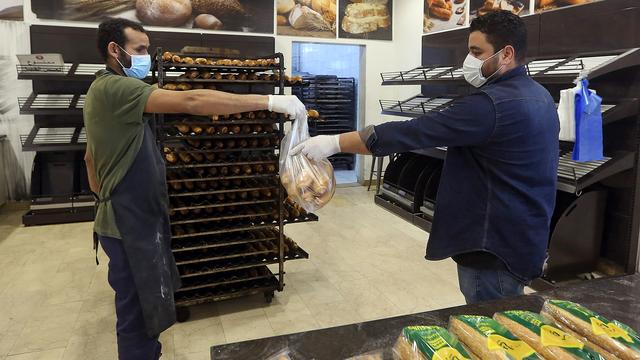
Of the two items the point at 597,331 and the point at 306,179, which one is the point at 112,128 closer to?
the point at 306,179

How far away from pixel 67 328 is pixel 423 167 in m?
4.31

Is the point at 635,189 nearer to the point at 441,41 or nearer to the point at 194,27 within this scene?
the point at 441,41

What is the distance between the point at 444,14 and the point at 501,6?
1.14 m

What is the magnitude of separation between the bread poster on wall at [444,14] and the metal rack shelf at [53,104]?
4.64 meters

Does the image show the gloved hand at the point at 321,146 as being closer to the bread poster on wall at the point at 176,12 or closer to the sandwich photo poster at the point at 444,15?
the sandwich photo poster at the point at 444,15

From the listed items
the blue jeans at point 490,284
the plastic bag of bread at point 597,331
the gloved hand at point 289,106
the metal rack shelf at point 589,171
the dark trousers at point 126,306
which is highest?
the gloved hand at point 289,106

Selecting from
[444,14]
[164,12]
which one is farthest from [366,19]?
[164,12]

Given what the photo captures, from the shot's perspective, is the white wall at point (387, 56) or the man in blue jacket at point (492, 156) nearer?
the man in blue jacket at point (492, 156)

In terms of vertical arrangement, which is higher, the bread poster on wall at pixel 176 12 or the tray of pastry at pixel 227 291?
the bread poster on wall at pixel 176 12

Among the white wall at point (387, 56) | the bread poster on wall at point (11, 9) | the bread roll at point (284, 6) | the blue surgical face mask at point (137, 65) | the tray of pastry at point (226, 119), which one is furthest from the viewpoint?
the white wall at point (387, 56)

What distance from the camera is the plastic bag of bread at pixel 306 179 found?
5.63 ft

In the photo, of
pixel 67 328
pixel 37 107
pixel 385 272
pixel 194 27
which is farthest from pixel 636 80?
pixel 37 107

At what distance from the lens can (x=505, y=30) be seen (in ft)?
5.75

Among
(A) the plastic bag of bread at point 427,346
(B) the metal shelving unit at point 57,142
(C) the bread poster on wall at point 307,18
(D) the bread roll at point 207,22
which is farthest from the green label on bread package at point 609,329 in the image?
(C) the bread poster on wall at point 307,18
